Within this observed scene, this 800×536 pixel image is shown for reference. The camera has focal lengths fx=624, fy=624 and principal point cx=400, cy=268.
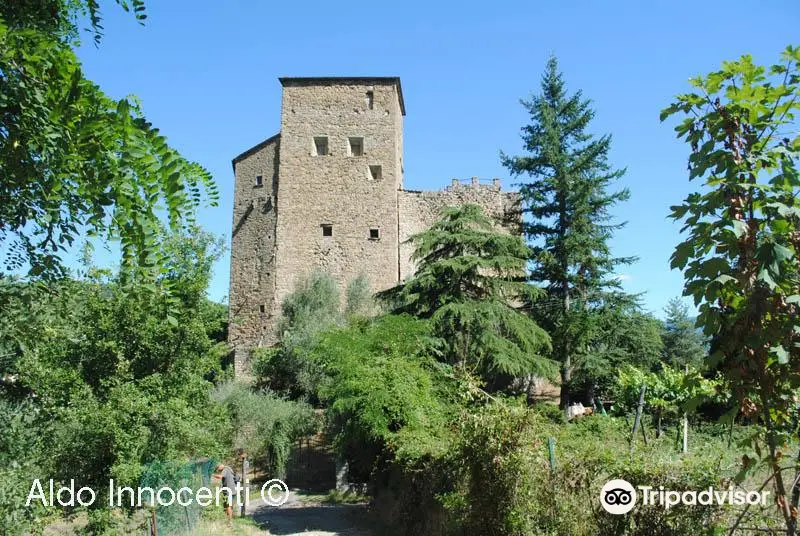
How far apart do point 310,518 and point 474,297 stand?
7420 millimetres

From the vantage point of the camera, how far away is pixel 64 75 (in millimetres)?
2838

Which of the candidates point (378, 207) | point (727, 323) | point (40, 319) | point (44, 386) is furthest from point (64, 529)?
point (378, 207)

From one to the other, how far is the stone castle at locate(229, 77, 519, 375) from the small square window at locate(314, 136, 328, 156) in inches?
2.7

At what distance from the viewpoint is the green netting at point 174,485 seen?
9.10m

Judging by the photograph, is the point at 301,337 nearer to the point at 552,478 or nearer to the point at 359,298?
the point at 359,298

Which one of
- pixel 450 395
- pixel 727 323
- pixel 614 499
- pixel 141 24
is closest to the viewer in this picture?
pixel 727 323

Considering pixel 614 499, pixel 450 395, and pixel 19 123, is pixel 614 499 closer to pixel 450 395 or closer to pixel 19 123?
pixel 19 123

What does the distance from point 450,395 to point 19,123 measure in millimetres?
10506

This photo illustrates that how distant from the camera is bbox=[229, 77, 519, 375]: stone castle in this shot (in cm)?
2925

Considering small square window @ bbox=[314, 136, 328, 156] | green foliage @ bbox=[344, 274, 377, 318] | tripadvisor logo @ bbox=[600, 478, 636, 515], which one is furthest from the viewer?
small square window @ bbox=[314, 136, 328, 156]

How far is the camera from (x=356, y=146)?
1201 inches

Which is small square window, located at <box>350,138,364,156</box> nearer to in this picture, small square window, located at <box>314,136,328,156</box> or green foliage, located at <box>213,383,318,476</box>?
small square window, located at <box>314,136,328,156</box>

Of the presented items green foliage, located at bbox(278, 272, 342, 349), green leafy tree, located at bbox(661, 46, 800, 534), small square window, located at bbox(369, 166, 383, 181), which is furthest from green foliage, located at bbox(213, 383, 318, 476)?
green leafy tree, located at bbox(661, 46, 800, 534)

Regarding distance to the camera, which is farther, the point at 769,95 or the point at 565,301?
the point at 565,301
